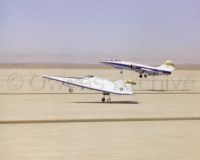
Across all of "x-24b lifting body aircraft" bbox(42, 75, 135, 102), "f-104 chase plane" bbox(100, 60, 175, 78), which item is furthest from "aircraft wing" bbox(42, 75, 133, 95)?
"f-104 chase plane" bbox(100, 60, 175, 78)

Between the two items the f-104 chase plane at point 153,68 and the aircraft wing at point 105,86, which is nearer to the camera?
the aircraft wing at point 105,86

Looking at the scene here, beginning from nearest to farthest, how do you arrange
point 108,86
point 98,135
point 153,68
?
point 98,135 < point 108,86 < point 153,68

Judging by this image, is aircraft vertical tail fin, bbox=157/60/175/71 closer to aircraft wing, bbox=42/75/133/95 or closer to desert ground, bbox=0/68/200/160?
aircraft wing, bbox=42/75/133/95

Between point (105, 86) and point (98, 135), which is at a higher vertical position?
point (105, 86)

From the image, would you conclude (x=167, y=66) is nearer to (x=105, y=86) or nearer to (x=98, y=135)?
(x=105, y=86)

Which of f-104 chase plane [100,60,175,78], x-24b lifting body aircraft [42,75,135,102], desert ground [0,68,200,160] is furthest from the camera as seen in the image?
f-104 chase plane [100,60,175,78]

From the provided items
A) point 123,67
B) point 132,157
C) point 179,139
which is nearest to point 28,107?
point 179,139

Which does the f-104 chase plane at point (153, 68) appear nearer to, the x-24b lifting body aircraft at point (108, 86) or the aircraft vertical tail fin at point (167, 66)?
the aircraft vertical tail fin at point (167, 66)

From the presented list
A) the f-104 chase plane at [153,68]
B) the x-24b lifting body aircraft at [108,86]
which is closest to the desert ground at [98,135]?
the x-24b lifting body aircraft at [108,86]

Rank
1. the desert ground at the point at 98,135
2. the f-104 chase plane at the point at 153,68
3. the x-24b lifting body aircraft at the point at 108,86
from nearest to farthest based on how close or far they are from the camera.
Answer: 1. the desert ground at the point at 98,135
2. the x-24b lifting body aircraft at the point at 108,86
3. the f-104 chase plane at the point at 153,68

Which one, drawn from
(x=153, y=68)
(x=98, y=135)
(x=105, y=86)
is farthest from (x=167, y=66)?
(x=98, y=135)

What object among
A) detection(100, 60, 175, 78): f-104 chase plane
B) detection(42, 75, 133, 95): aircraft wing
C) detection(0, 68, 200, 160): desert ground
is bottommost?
detection(0, 68, 200, 160): desert ground

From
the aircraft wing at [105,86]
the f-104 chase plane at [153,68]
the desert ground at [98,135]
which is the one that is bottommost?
the desert ground at [98,135]

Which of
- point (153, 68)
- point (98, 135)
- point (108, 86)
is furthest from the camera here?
point (153, 68)
